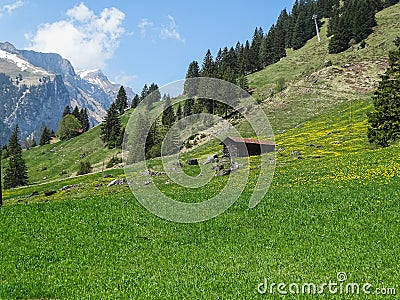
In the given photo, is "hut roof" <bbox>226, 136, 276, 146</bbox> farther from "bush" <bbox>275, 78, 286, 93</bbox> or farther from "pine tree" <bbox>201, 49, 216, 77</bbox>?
"pine tree" <bbox>201, 49, 216, 77</bbox>

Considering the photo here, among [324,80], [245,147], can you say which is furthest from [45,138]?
[245,147]

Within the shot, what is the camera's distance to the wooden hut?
224ft

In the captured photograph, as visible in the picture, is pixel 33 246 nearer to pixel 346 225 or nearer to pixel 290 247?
pixel 290 247

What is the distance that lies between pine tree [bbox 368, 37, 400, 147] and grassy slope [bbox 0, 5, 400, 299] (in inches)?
806

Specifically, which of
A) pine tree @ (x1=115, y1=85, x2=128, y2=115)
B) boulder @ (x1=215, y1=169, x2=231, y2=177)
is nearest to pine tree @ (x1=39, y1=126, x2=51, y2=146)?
pine tree @ (x1=115, y1=85, x2=128, y2=115)

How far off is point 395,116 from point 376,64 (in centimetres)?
7716

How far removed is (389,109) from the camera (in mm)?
49969

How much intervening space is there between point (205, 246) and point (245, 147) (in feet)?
162

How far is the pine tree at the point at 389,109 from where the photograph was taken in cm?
4988

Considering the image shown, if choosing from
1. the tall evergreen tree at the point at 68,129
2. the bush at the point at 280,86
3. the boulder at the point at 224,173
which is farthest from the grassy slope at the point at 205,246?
the tall evergreen tree at the point at 68,129

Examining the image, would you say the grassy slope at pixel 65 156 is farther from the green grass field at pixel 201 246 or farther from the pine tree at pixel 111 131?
the green grass field at pixel 201 246

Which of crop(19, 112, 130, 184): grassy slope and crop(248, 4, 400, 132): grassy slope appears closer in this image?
crop(248, 4, 400, 132): grassy slope

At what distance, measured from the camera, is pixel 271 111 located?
367ft

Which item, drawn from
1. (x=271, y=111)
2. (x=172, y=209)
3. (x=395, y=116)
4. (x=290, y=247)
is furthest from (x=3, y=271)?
(x=271, y=111)
